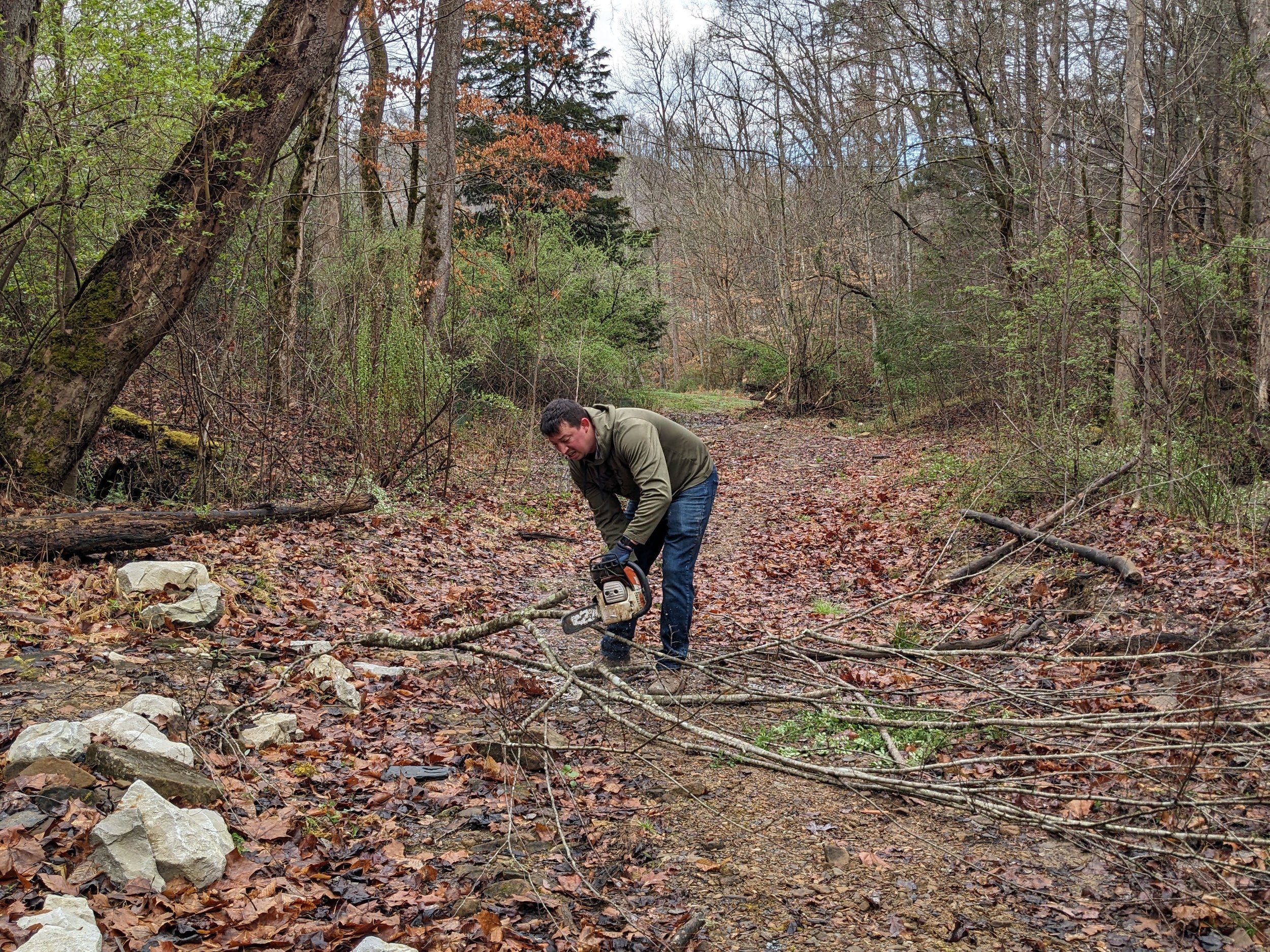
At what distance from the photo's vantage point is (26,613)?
16.0 feet

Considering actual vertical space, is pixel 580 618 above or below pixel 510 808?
above

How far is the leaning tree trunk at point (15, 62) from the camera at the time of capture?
242 inches

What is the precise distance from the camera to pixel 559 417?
511cm

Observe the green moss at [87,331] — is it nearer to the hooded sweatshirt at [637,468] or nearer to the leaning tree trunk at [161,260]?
the leaning tree trunk at [161,260]

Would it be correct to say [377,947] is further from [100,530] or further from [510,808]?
[100,530]

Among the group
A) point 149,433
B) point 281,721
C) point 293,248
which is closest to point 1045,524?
point 281,721

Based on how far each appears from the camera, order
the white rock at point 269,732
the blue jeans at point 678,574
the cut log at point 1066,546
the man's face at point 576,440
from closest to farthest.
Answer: the white rock at point 269,732
the man's face at point 576,440
the blue jeans at point 678,574
the cut log at point 1066,546

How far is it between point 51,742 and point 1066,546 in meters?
7.39

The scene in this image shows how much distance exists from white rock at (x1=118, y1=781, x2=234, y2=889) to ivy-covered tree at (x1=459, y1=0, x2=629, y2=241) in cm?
1742

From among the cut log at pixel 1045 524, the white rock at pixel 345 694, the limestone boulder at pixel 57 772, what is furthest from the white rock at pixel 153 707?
the cut log at pixel 1045 524

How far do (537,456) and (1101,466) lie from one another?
347 inches

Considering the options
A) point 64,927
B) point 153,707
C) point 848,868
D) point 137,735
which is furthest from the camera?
point 153,707

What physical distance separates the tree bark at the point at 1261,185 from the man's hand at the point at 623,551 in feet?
26.7

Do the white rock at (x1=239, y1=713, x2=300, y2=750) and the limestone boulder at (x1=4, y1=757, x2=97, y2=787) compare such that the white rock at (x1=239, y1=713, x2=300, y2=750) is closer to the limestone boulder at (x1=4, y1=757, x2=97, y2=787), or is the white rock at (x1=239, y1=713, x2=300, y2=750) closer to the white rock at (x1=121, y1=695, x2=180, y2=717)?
the white rock at (x1=121, y1=695, x2=180, y2=717)
